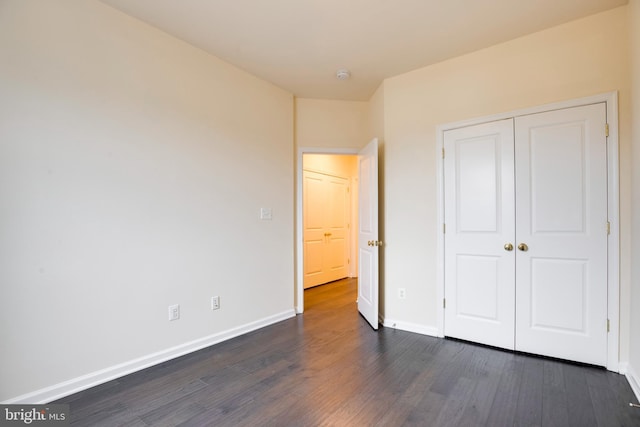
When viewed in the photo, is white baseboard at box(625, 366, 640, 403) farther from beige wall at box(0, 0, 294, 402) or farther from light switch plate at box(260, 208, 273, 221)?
light switch plate at box(260, 208, 273, 221)

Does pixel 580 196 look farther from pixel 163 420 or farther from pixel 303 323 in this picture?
pixel 163 420

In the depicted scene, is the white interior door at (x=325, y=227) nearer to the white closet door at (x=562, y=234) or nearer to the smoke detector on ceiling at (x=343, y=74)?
the smoke detector on ceiling at (x=343, y=74)

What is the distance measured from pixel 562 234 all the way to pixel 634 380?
3.35 ft

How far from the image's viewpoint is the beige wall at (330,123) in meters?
3.69

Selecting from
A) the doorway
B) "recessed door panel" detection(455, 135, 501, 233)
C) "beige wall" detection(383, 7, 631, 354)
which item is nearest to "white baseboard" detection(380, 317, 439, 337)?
"beige wall" detection(383, 7, 631, 354)

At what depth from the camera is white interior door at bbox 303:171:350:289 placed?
4992mm

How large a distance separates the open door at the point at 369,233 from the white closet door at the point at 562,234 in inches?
49.0

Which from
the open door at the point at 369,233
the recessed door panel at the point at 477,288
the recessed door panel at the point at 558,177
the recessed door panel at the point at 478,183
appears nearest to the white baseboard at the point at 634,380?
the recessed door panel at the point at 477,288

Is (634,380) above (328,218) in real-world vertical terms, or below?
below

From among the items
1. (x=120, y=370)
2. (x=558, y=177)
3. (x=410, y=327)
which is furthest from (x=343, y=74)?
(x=120, y=370)

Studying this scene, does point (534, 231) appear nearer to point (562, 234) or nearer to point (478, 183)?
point (562, 234)

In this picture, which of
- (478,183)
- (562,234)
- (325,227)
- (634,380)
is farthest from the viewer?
(325,227)

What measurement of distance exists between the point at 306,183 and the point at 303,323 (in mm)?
2421

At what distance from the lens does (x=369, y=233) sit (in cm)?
329
